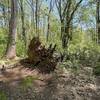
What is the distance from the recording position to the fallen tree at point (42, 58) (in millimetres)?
7574

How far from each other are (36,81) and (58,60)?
1.41m

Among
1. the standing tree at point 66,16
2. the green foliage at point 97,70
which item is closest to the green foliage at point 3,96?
the green foliage at point 97,70

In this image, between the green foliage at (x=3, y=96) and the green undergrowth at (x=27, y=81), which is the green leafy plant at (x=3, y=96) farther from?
the green undergrowth at (x=27, y=81)

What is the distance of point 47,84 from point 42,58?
106cm

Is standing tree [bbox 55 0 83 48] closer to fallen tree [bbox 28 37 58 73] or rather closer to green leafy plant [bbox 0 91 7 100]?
fallen tree [bbox 28 37 58 73]

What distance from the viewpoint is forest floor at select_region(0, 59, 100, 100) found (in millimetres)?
6402

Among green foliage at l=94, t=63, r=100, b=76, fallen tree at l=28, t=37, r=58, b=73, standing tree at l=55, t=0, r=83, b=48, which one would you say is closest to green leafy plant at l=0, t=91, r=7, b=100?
fallen tree at l=28, t=37, r=58, b=73

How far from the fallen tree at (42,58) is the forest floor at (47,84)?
229 millimetres

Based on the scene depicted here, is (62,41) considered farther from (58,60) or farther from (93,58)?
(58,60)

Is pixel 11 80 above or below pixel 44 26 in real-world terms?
below

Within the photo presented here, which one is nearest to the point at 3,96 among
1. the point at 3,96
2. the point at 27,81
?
the point at 3,96

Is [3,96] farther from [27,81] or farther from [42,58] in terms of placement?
[42,58]

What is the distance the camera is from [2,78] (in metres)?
7.04

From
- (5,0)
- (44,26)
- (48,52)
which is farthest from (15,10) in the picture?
(44,26)
